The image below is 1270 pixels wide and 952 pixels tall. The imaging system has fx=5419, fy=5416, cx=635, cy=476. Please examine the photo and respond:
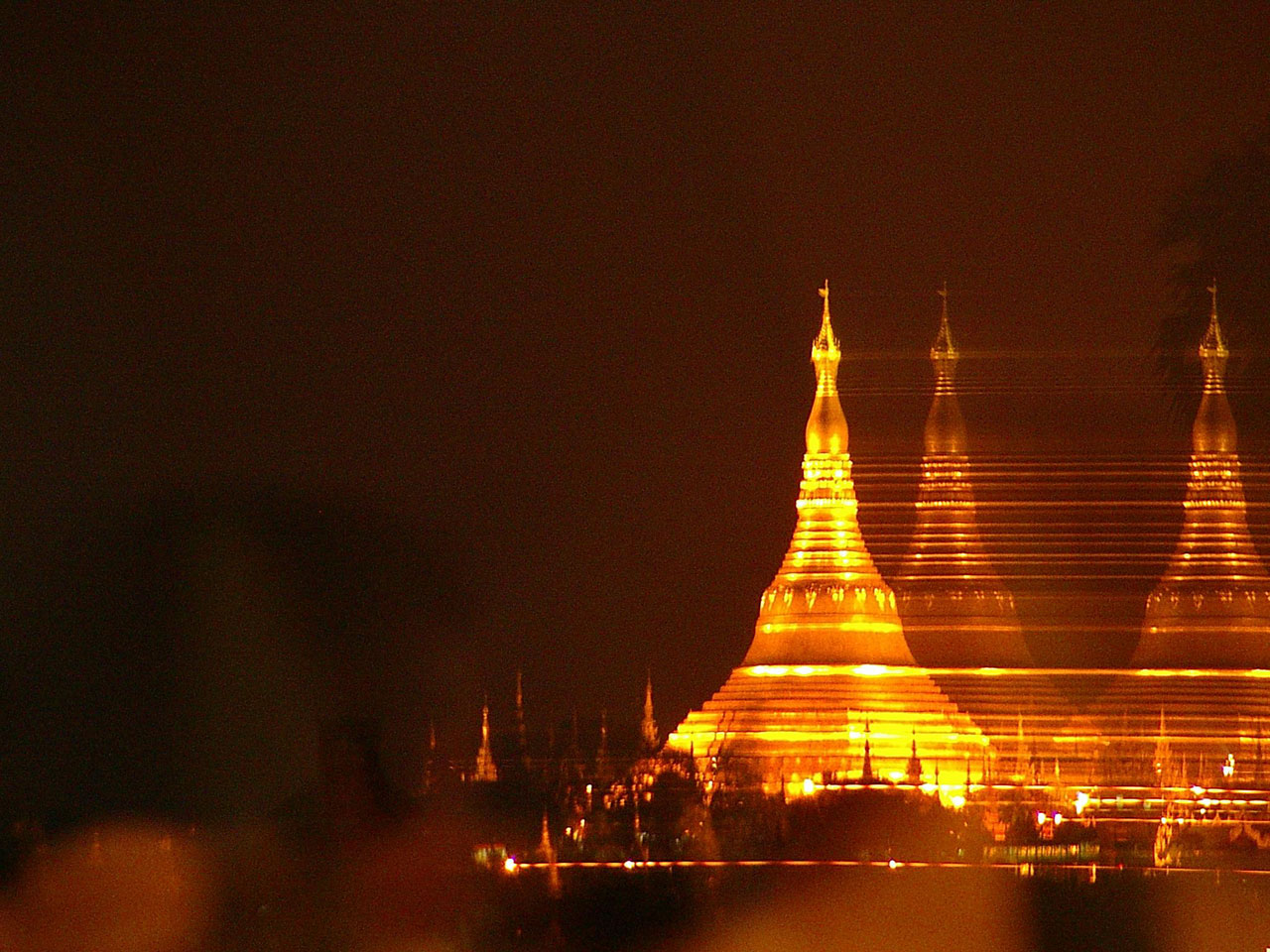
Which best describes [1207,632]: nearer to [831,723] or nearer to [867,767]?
[831,723]

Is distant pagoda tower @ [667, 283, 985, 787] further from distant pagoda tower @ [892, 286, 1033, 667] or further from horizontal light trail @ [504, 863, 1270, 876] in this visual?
horizontal light trail @ [504, 863, 1270, 876]

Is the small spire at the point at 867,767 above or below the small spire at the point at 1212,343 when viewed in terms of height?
below

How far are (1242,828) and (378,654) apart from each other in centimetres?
848

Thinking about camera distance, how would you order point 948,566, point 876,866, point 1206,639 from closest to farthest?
point 876,866 → point 1206,639 → point 948,566

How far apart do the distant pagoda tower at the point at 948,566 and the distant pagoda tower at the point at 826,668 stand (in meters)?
0.38

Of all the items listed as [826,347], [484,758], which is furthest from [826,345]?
[484,758]

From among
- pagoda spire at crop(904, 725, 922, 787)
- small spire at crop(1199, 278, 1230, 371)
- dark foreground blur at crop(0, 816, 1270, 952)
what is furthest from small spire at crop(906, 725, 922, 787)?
dark foreground blur at crop(0, 816, 1270, 952)

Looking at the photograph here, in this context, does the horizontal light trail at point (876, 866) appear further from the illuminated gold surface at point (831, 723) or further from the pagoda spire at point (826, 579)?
the pagoda spire at point (826, 579)

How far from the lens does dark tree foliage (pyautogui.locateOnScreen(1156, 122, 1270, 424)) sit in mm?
37938

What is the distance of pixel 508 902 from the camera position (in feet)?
108

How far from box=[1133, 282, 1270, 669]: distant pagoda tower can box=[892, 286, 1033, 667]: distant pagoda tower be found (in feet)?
4.03

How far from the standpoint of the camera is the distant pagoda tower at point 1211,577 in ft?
136

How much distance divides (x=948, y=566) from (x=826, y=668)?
140 centimetres

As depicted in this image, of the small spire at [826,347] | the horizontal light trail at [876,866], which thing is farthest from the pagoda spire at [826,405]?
the horizontal light trail at [876,866]
